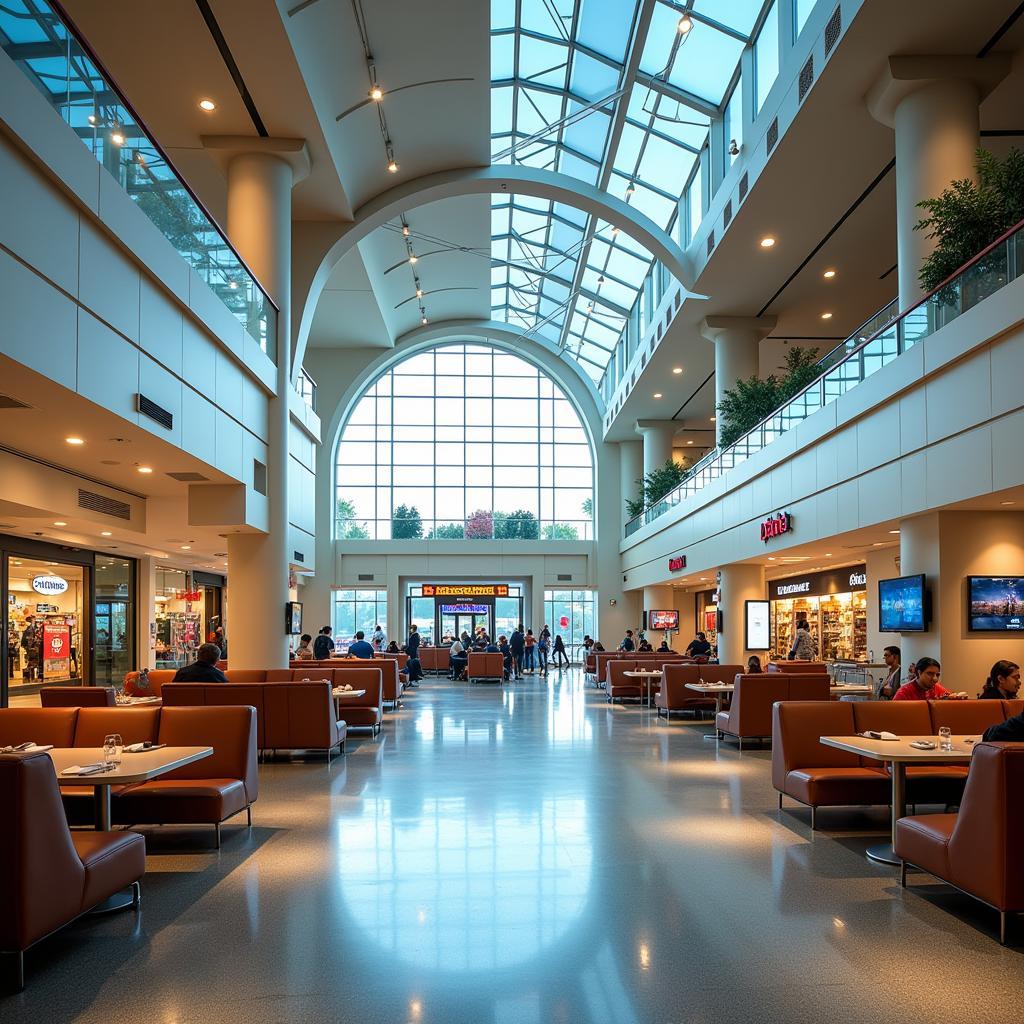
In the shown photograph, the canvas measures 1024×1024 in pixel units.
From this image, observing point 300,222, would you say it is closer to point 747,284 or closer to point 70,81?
point 747,284

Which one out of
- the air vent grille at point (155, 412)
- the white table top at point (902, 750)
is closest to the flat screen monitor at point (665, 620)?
the air vent grille at point (155, 412)

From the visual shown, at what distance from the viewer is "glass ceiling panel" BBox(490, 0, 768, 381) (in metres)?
14.6

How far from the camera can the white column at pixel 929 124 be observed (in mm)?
10188

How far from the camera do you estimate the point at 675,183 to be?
739 inches

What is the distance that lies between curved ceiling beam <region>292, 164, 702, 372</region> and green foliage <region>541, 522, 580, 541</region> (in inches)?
613

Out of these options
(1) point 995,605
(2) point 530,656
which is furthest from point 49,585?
(2) point 530,656

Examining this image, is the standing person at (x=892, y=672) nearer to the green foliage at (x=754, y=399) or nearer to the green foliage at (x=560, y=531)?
the green foliage at (x=754, y=399)

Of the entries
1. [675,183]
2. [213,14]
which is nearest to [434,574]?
[675,183]

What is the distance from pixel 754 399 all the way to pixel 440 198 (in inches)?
289

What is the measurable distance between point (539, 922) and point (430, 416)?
1172 inches

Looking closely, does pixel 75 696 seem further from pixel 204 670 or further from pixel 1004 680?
pixel 1004 680

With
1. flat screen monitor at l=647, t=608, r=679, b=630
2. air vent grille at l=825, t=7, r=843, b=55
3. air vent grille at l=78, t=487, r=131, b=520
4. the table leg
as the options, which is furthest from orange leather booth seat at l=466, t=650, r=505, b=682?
the table leg

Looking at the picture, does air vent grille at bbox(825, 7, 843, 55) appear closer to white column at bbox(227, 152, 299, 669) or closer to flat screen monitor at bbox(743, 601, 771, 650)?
white column at bbox(227, 152, 299, 669)

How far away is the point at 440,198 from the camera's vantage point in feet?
59.4
